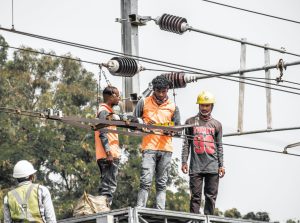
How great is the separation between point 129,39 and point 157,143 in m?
3.16

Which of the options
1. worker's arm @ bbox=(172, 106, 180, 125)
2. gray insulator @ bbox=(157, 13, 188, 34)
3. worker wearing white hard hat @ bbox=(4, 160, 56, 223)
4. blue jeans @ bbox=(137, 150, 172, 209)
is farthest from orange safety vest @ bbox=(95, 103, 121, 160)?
gray insulator @ bbox=(157, 13, 188, 34)

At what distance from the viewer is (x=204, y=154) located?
19.7 metres

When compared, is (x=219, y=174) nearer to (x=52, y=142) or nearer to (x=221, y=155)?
(x=221, y=155)

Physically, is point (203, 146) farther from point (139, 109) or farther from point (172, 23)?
point (172, 23)

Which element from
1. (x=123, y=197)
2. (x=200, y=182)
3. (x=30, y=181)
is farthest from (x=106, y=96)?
(x=123, y=197)

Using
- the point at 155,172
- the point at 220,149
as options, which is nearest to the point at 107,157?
the point at 155,172

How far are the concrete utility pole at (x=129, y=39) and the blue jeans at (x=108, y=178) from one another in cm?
297

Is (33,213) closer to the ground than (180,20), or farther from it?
closer to the ground

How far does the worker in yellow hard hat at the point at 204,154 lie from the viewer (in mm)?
19688

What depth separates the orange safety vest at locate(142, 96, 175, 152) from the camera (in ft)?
63.8

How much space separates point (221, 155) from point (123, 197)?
3186 cm

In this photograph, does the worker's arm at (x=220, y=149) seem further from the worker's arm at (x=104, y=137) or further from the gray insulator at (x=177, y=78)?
the gray insulator at (x=177, y=78)

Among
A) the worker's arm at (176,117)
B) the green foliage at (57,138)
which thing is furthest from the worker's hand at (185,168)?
the green foliage at (57,138)

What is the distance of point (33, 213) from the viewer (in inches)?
632
